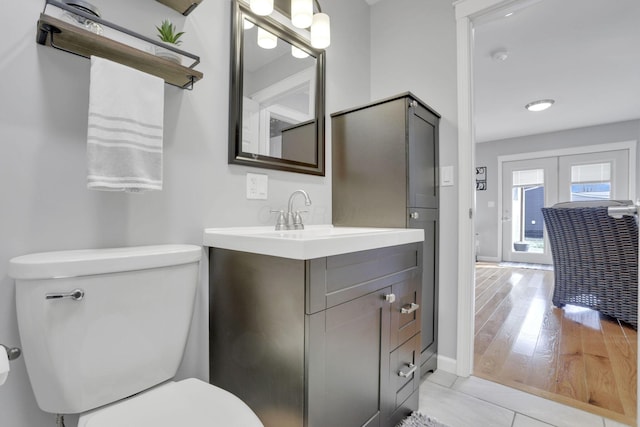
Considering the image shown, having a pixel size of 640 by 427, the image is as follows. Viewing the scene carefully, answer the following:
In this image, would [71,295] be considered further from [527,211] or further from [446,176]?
[527,211]

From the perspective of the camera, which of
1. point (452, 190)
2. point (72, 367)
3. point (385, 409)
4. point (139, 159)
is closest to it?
point (72, 367)

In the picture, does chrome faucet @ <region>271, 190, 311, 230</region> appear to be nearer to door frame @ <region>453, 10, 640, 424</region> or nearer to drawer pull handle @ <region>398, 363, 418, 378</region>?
drawer pull handle @ <region>398, 363, 418, 378</region>

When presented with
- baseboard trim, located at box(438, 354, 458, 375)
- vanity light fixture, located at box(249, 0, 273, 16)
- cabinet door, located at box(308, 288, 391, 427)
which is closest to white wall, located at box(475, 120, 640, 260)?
baseboard trim, located at box(438, 354, 458, 375)

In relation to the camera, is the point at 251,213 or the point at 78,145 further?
the point at 251,213

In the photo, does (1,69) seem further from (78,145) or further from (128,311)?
(128,311)

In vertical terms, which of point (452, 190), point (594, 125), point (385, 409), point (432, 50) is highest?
point (594, 125)

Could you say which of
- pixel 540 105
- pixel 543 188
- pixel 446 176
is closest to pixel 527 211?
pixel 543 188

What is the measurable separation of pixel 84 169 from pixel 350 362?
1.09m

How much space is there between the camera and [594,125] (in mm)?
4910

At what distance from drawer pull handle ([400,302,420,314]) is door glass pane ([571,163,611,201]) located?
546cm

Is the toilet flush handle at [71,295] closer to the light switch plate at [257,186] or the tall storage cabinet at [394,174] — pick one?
the light switch plate at [257,186]

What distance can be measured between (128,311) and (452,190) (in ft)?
5.55

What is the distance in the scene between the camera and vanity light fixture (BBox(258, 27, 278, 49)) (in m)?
1.43

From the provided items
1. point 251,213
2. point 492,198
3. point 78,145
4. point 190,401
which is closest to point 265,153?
point 251,213
